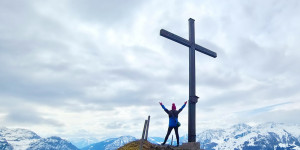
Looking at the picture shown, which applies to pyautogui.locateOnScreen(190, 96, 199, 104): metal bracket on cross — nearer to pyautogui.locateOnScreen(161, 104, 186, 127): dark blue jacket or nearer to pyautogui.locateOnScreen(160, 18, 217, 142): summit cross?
pyautogui.locateOnScreen(160, 18, 217, 142): summit cross

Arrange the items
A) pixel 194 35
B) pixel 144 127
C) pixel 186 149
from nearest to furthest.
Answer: pixel 144 127 < pixel 186 149 < pixel 194 35

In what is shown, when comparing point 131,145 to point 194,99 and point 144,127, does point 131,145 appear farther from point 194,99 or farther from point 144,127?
point 194,99

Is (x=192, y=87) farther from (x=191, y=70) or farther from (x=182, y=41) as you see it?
(x=182, y=41)

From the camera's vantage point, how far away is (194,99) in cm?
1614

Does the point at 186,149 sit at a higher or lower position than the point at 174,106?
lower

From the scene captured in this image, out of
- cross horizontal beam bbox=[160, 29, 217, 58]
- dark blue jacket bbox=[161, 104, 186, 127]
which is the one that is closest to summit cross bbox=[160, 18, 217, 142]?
cross horizontal beam bbox=[160, 29, 217, 58]

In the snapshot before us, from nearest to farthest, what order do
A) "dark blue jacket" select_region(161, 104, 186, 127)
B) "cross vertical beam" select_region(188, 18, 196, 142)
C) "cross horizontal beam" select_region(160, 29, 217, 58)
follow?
1. "dark blue jacket" select_region(161, 104, 186, 127)
2. "cross vertical beam" select_region(188, 18, 196, 142)
3. "cross horizontal beam" select_region(160, 29, 217, 58)

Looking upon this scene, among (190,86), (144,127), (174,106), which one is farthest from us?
(190,86)

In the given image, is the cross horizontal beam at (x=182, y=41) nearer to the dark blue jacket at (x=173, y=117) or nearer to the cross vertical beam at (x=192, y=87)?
the cross vertical beam at (x=192, y=87)

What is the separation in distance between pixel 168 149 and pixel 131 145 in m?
3.20

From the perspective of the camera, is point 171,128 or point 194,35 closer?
point 171,128


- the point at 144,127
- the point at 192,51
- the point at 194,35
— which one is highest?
the point at 194,35

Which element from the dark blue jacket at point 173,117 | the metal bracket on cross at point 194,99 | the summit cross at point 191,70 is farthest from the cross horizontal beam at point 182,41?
the dark blue jacket at point 173,117

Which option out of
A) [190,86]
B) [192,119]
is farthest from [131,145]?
[190,86]
